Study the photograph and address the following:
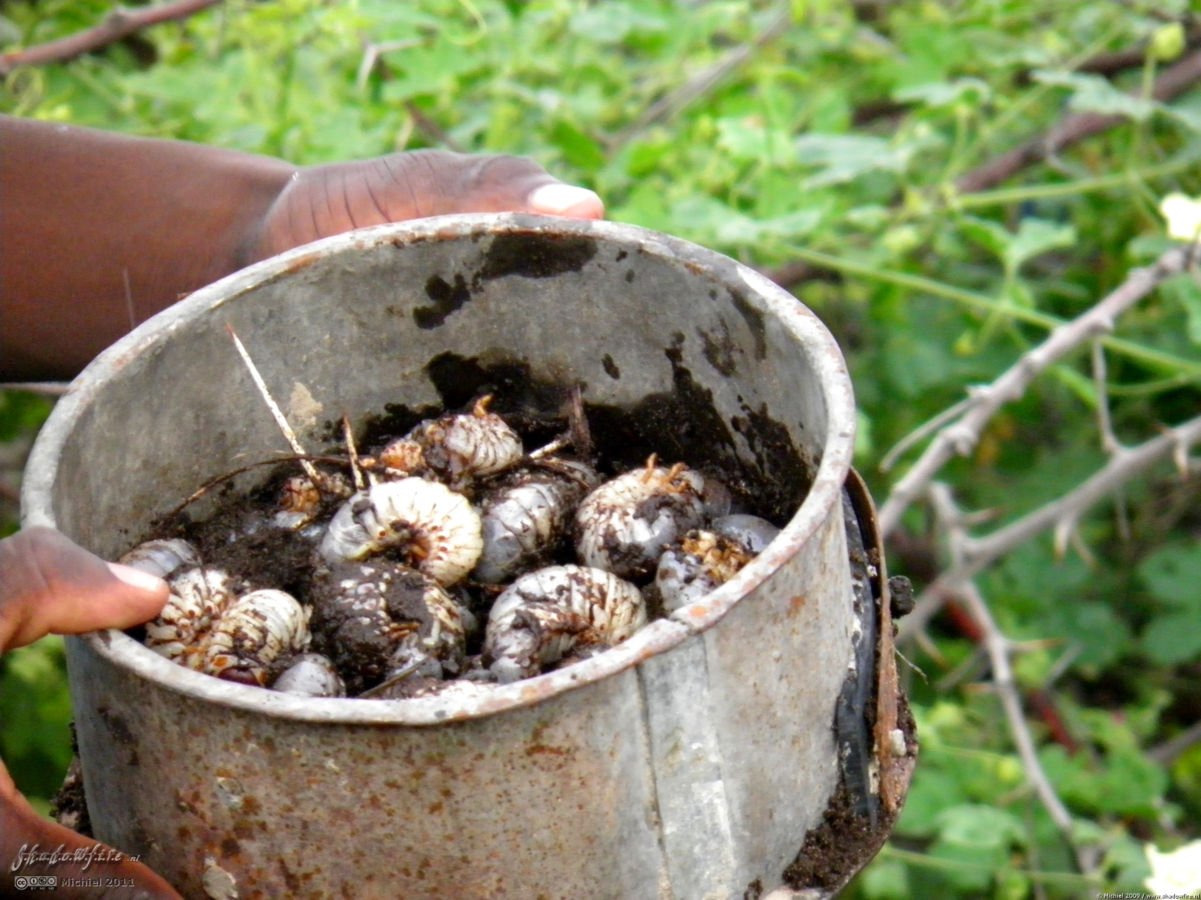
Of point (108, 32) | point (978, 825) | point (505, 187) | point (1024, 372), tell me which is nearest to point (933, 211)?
point (1024, 372)

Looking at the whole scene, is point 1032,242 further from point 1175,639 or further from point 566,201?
point 566,201

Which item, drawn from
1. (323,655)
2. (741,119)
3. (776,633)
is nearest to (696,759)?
(776,633)

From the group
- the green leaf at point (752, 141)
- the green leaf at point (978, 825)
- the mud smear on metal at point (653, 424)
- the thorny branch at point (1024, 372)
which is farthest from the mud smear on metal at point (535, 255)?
the green leaf at point (978, 825)

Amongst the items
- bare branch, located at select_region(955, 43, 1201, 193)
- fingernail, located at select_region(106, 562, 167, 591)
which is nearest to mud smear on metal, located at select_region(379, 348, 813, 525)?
fingernail, located at select_region(106, 562, 167, 591)

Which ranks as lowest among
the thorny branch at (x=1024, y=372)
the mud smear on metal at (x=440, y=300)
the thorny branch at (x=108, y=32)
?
the thorny branch at (x=1024, y=372)

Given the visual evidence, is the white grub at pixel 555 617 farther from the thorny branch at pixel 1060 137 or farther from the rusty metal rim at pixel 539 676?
the thorny branch at pixel 1060 137

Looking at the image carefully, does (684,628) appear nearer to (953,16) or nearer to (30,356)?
(30,356)

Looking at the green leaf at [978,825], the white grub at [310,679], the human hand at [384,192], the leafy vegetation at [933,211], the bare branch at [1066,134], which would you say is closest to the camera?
the white grub at [310,679]
